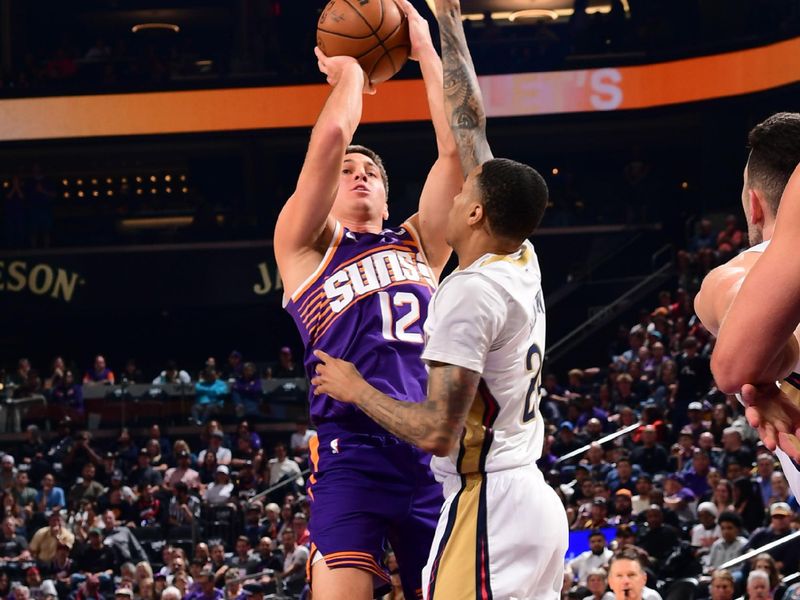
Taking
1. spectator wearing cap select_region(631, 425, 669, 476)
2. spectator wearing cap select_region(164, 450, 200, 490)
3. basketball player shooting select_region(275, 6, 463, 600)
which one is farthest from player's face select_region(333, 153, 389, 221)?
spectator wearing cap select_region(164, 450, 200, 490)

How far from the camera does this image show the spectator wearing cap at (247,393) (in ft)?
61.7

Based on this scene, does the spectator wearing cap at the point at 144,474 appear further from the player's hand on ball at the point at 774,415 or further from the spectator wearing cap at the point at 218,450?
the player's hand on ball at the point at 774,415

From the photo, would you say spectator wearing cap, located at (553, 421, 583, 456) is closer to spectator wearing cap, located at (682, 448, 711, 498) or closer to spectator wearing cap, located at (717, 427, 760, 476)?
spectator wearing cap, located at (682, 448, 711, 498)

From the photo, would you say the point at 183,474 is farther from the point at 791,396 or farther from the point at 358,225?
the point at 791,396

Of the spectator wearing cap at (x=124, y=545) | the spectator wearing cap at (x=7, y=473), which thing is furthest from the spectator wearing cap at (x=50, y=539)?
the spectator wearing cap at (x=7, y=473)

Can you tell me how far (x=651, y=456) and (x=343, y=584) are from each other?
9.77 metres

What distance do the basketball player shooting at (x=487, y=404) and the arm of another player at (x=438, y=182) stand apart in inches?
35.6

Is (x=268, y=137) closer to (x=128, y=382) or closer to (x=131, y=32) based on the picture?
(x=131, y=32)

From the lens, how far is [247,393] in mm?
18938

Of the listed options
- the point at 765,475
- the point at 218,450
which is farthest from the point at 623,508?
the point at 218,450

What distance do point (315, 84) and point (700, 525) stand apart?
1400cm

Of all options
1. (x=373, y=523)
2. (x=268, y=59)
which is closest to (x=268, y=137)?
(x=268, y=59)

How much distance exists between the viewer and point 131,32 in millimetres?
27078

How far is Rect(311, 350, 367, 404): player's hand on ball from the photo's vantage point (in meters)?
3.80
